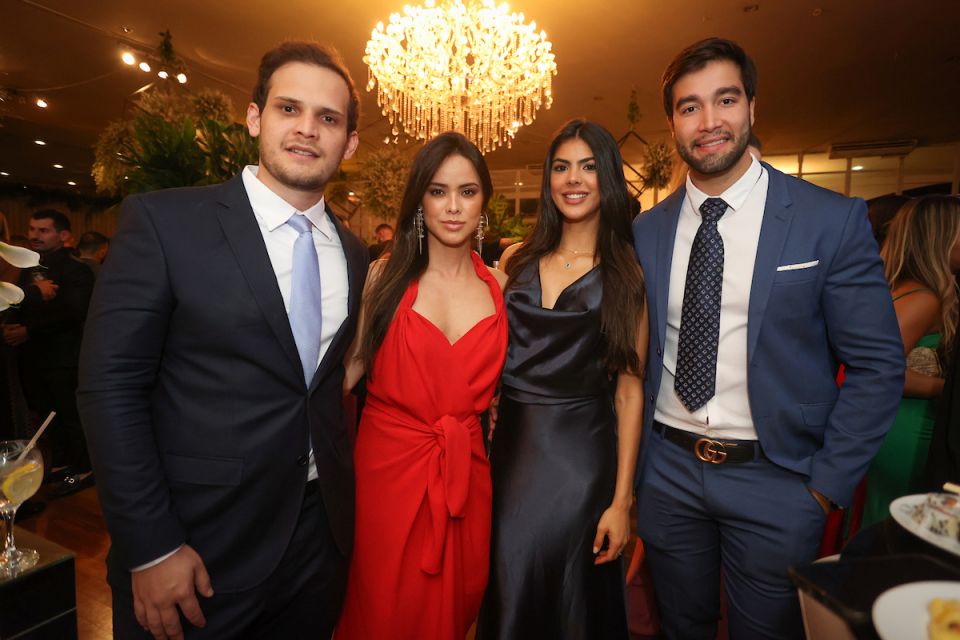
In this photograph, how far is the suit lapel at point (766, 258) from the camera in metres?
1.63

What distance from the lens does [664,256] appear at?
6.13ft

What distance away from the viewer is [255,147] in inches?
96.2

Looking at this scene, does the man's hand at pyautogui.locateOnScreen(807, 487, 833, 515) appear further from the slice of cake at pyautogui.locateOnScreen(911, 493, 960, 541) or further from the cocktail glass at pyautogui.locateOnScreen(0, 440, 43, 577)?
the cocktail glass at pyautogui.locateOnScreen(0, 440, 43, 577)

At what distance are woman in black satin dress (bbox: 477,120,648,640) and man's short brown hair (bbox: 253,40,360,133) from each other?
90cm

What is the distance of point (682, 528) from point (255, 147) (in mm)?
2287

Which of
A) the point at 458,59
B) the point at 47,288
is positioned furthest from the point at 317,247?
the point at 458,59

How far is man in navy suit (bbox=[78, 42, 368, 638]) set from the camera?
1.21 m

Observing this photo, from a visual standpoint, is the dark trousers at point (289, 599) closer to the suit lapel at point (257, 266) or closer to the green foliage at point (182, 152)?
the suit lapel at point (257, 266)

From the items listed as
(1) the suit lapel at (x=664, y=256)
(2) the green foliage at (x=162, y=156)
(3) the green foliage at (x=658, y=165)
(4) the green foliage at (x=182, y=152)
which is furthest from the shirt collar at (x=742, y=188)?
(3) the green foliage at (x=658, y=165)

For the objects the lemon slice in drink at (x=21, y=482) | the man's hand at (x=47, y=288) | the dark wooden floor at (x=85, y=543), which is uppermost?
the man's hand at (x=47, y=288)

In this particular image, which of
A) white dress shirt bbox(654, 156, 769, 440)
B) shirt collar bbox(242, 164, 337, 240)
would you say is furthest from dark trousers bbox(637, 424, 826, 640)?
shirt collar bbox(242, 164, 337, 240)

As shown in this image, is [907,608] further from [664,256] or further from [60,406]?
[60,406]

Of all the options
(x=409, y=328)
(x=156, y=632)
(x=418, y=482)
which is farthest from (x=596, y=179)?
(x=156, y=632)

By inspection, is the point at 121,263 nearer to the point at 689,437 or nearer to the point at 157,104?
the point at 689,437
